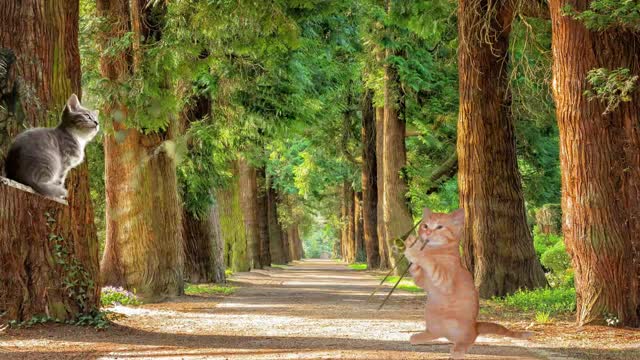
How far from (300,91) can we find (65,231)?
51.2ft

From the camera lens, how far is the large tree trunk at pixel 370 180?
1662 inches

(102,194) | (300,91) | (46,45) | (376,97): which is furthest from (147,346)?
(376,97)

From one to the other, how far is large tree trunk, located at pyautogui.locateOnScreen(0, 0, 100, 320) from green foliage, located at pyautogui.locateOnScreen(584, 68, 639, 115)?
279 inches

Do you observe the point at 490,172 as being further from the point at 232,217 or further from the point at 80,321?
the point at 232,217

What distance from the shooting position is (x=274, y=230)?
5694 cm

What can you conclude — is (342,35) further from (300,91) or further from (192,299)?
(192,299)

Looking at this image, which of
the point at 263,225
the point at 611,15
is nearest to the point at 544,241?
the point at 263,225

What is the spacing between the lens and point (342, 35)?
28625mm

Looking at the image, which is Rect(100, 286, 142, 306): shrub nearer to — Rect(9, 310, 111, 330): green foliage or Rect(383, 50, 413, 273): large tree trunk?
Rect(9, 310, 111, 330): green foliage

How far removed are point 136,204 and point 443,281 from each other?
16.2m

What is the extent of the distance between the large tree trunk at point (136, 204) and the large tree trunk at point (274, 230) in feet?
105

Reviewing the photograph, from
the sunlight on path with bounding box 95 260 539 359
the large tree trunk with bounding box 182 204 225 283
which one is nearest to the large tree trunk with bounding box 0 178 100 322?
the sunlight on path with bounding box 95 260 539 359

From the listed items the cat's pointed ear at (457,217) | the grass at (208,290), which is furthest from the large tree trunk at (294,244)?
the cat's pointed ear at (457,217)

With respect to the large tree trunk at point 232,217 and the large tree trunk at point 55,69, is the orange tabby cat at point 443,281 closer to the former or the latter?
the large tree trunk at point 55,69
